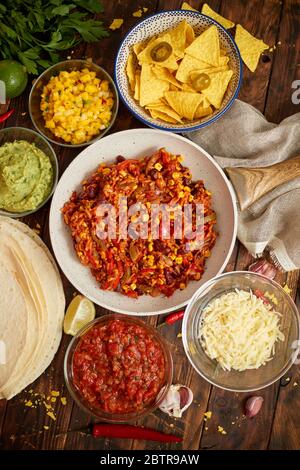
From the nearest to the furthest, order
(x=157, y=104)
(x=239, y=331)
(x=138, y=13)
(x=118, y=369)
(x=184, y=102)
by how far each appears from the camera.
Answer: (x=239, y=331) → (x=118, y=369) → (x=184, y=102) → (x=157, y=104) → (x=138, y=13)

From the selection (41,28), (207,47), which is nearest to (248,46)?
(207,47)

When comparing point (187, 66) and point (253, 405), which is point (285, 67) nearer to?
point (187, 66)

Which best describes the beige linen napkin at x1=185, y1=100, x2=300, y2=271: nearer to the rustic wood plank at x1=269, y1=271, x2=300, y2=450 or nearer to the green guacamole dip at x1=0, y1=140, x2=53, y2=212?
the rustic wood plank at x1=269, y1=271, x2=300, y2=450

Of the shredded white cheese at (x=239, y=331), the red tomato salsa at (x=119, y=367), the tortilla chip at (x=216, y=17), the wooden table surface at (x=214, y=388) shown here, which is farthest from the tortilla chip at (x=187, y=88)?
the red tomato salsa at (x=119, y=367)

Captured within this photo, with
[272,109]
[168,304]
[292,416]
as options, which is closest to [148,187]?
[168,304]

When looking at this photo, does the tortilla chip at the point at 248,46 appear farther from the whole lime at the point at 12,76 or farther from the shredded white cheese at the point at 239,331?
the shredded white cheese at the point at 239,331

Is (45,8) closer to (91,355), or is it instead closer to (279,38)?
(279,38)
